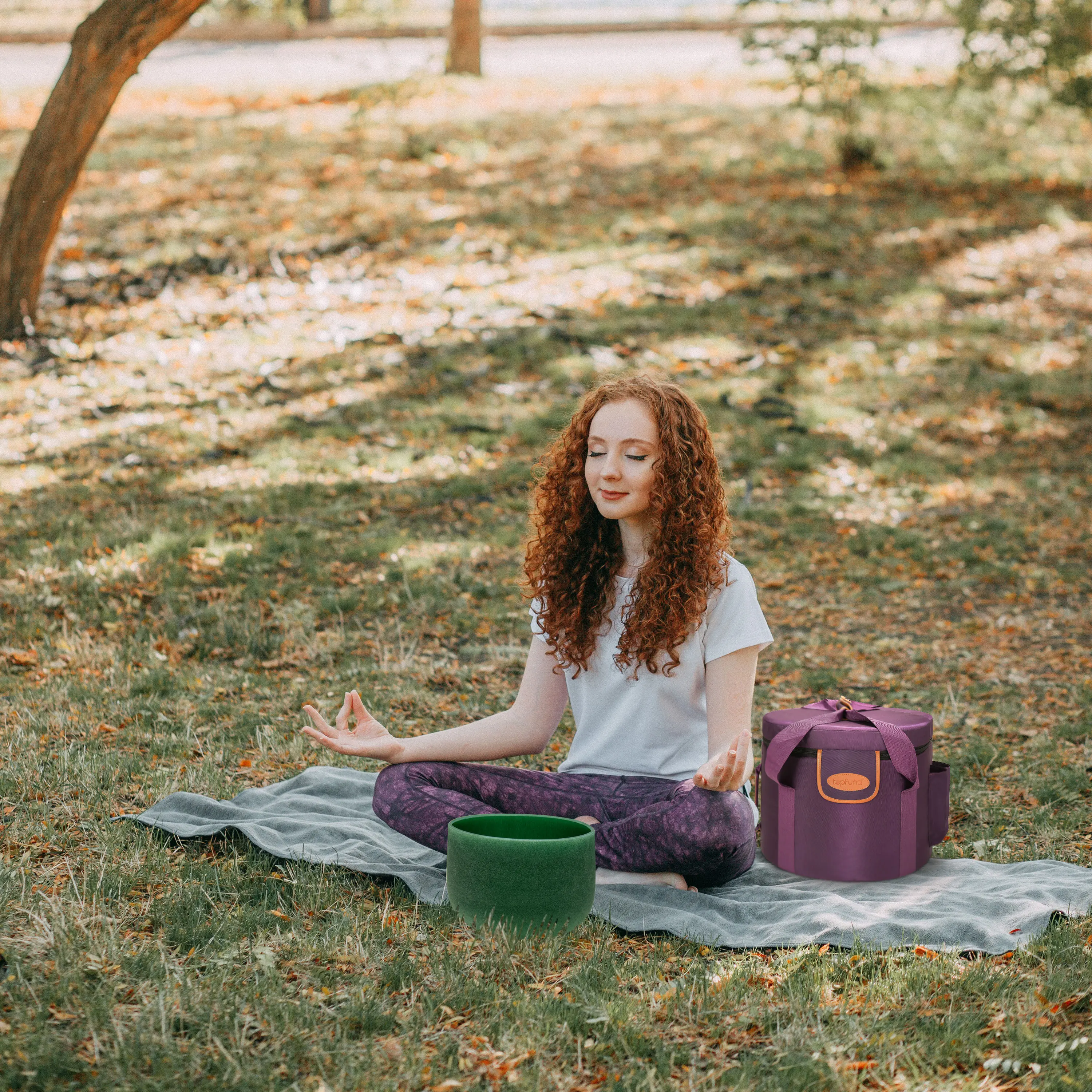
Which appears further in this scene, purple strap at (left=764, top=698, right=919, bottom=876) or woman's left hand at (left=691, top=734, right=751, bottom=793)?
purple strap at (left=764, top=698, right=919, bottom=876)

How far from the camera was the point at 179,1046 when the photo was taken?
255cm

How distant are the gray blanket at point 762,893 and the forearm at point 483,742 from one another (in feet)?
0.98

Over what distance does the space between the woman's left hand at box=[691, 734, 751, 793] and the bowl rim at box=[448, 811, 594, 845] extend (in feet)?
1.08

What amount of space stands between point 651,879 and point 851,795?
2.17ft

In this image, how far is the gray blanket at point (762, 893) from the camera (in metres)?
3.26

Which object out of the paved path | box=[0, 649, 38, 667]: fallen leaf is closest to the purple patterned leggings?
box=[0, 649, 38, 667]: fallen leaf

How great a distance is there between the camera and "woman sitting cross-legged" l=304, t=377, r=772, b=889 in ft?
11.7

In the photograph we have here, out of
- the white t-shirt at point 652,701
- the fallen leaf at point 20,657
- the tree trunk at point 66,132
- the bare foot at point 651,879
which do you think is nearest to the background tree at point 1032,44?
the tree trunk at point 66,132

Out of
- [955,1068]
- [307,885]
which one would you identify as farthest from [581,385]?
[955,1068]

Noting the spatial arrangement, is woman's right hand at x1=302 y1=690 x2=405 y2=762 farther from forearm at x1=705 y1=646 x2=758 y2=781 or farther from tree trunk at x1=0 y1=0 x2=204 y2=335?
tree trunk at x1=0 y1=0 x2=204 y2=335

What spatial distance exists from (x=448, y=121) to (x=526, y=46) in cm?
769

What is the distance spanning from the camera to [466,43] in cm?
1775

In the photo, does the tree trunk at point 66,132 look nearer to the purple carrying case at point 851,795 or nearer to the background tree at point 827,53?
the purple carrying case at point 851,795

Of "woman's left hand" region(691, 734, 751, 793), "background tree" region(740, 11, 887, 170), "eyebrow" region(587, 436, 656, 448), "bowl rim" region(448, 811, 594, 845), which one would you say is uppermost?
"background tree" region(740, 11, 887, 170)
